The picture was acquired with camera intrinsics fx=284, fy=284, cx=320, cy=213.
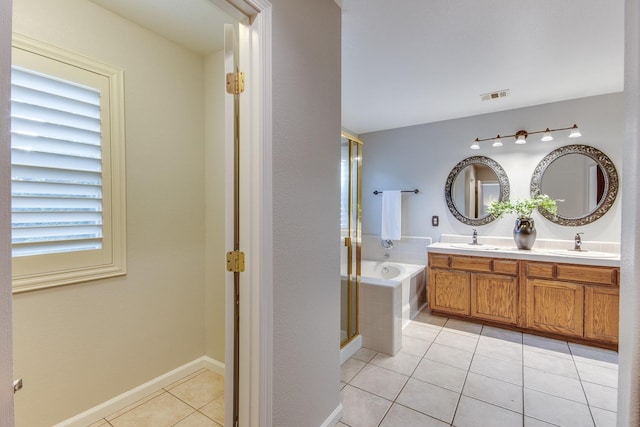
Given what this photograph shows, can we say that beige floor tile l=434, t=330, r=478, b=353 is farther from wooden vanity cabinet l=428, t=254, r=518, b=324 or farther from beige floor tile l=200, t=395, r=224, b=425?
beige floor tile l=200, t=395, r=224, b=425

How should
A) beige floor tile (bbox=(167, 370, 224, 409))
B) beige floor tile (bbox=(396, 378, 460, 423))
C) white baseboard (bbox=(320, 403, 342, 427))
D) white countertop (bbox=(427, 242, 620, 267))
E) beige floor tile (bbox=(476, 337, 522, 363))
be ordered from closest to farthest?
white baseboard (bbox=(320, 403, 342, 427))
beige floor tile (bbox=(396, 378, 460, 423))
beige floor tile (bbox=(167, 370, 224, 409))
beige floor tile (bbox=(476, 337, 522, 363))
white countertop (bbox=(427, 242, 620, 267))

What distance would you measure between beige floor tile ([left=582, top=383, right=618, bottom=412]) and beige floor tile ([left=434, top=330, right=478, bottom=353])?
2.62 feet

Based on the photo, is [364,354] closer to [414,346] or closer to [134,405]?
[414,346]

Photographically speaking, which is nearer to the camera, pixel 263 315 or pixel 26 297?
pixel 263 315

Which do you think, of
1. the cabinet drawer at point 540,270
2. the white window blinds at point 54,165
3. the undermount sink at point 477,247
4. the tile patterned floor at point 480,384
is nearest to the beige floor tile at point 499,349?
the tile patterned floor at point 480,384

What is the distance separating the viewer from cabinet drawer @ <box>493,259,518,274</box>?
3.05 metres

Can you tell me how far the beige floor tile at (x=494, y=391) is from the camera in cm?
195

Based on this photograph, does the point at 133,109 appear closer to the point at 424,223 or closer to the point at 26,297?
the point at 26,297

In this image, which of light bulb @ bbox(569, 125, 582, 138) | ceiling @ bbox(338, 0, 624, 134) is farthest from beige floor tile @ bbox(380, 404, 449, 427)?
light bulb @ bbox(569, 125, 582, 138)

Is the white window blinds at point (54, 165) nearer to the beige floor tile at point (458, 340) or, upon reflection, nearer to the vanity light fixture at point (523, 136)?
the beige floor tile at point (458, 340)

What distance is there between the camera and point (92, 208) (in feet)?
5.79

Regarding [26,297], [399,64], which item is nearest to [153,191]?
[26,297]

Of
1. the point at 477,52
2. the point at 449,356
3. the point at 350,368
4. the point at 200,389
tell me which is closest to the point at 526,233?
the point at 449,356

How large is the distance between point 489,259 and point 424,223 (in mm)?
1066
